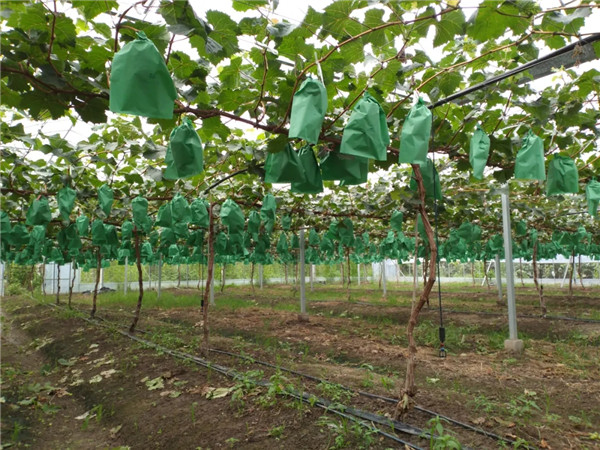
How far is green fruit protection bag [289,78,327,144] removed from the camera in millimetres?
2037

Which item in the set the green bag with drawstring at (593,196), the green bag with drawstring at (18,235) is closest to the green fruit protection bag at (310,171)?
the green bag with drawstring at (593,196)

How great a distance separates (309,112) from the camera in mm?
2078

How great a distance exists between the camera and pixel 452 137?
3.93m

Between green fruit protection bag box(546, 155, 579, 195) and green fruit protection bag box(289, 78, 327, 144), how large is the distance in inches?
98.0

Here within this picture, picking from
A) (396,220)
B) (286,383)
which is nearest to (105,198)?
(286,383)

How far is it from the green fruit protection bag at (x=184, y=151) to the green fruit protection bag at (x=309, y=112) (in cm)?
68

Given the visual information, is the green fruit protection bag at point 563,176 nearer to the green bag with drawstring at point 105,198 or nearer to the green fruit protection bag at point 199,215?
the green fruit protection bag at point 199,215

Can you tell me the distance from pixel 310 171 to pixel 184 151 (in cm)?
84

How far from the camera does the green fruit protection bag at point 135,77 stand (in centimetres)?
165

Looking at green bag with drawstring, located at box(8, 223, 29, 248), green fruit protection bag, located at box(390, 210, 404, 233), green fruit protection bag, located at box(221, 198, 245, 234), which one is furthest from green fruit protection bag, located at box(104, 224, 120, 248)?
green fruit protection bag, located at box(390, 210, 404, 233)

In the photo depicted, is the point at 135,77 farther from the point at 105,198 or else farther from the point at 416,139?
the point at 105,198

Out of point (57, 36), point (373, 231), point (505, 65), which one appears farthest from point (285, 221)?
point (373, 231)

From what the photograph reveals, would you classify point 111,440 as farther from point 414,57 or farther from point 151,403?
point 414,57

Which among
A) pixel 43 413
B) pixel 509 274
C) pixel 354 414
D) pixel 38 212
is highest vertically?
pixel 38 212
